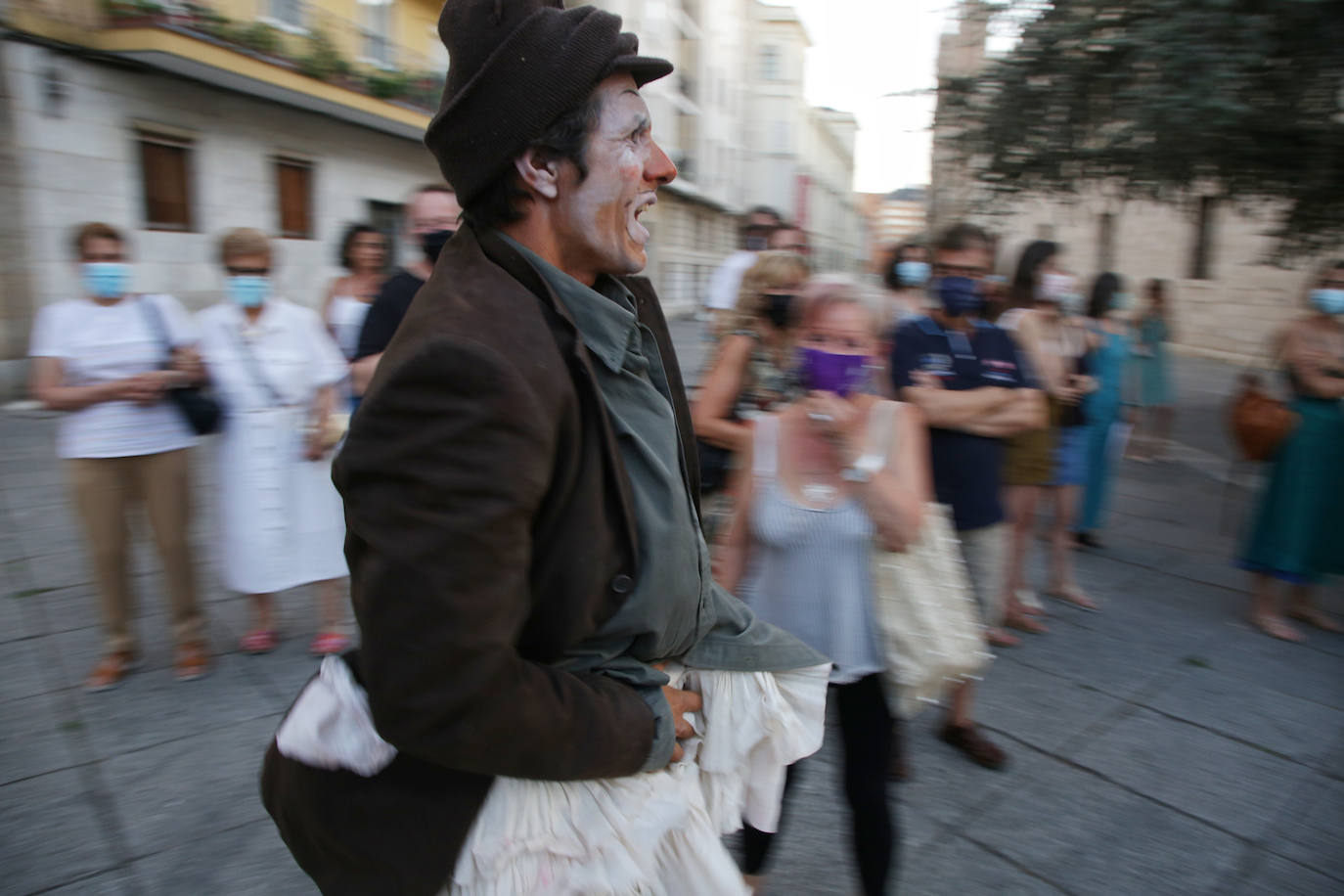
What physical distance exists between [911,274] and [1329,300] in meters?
1.99

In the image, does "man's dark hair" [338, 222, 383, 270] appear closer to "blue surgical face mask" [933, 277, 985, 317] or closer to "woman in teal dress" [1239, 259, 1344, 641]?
"blue surgical face mask" [933, 277, 985, 317]

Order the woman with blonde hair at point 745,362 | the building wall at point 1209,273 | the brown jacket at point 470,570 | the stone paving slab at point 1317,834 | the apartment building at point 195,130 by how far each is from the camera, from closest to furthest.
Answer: the brown jacket at point 470,570, the stone paving slab at point 1317,834, the woman with blonde hair at point 745,362, the apartment building at point 195,130, the building wall at point 1209,273

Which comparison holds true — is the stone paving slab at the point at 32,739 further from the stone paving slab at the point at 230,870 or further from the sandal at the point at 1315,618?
the sandal at the point at 1315,618

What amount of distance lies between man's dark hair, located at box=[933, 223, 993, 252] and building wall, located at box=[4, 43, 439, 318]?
8978mm

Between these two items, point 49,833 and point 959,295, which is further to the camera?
point 959,295

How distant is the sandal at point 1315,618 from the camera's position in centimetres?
468

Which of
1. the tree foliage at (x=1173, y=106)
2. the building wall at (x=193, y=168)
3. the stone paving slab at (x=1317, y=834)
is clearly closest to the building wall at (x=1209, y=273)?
the tree foliage at (x=1173, y=106)

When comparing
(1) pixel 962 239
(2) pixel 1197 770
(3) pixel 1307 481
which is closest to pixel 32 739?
(1) pixel 962 239

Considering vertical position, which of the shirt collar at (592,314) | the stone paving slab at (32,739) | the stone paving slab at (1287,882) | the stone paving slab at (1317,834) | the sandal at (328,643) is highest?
the shirt collar at (592,314)

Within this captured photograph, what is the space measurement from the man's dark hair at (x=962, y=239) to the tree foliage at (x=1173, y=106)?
11.6 feet

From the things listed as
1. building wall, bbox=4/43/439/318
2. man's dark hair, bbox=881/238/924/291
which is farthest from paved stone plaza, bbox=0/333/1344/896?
building wall, bbox=4/43/439/318

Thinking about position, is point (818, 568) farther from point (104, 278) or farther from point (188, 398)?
point (104, 278)

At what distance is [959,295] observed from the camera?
3.13 metres

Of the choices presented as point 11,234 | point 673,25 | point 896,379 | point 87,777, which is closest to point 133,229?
point 11,234
